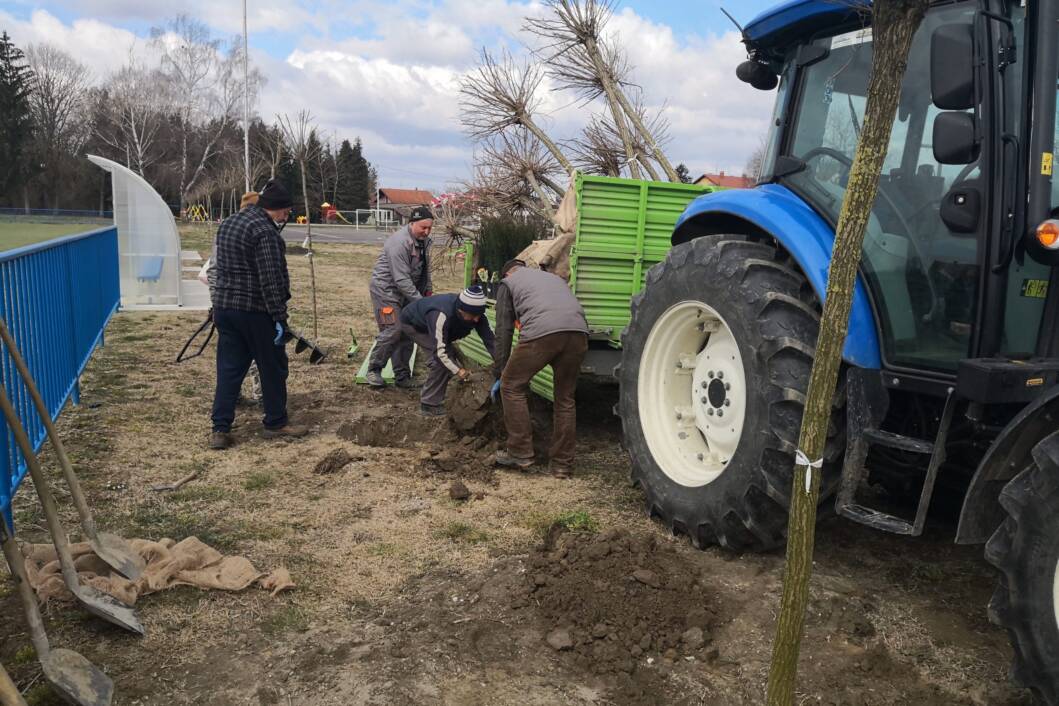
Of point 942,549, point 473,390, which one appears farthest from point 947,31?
point 473,390

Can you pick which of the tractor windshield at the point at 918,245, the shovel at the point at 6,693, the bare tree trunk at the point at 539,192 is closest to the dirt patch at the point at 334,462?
the shovel at the point at 6,693

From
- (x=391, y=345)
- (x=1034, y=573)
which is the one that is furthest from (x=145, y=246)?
(x=1034, y=573)

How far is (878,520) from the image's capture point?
2971 mm

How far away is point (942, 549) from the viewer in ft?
13.2

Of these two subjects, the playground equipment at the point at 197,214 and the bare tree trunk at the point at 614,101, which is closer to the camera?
the bare tree trunk at the point at 614,101

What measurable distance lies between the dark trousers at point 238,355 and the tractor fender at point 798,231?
309cm

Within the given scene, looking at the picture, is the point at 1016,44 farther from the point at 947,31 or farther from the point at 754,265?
the point at 754,265

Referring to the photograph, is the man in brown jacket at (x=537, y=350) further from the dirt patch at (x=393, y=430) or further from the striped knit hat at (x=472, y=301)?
the dirt patch at (x=393, y=430)

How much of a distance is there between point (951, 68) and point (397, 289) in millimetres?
5552

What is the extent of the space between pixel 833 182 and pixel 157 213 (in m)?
11.4

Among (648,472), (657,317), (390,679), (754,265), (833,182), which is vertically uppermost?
(833,182)

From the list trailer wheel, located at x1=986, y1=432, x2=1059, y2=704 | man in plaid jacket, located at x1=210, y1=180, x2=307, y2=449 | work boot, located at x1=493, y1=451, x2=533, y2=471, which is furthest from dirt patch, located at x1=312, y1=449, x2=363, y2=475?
trailer wheel, located at x1=986, y1=432, x2=1059, y2=704

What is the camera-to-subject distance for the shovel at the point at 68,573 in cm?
296

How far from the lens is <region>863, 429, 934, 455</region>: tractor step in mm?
2928
